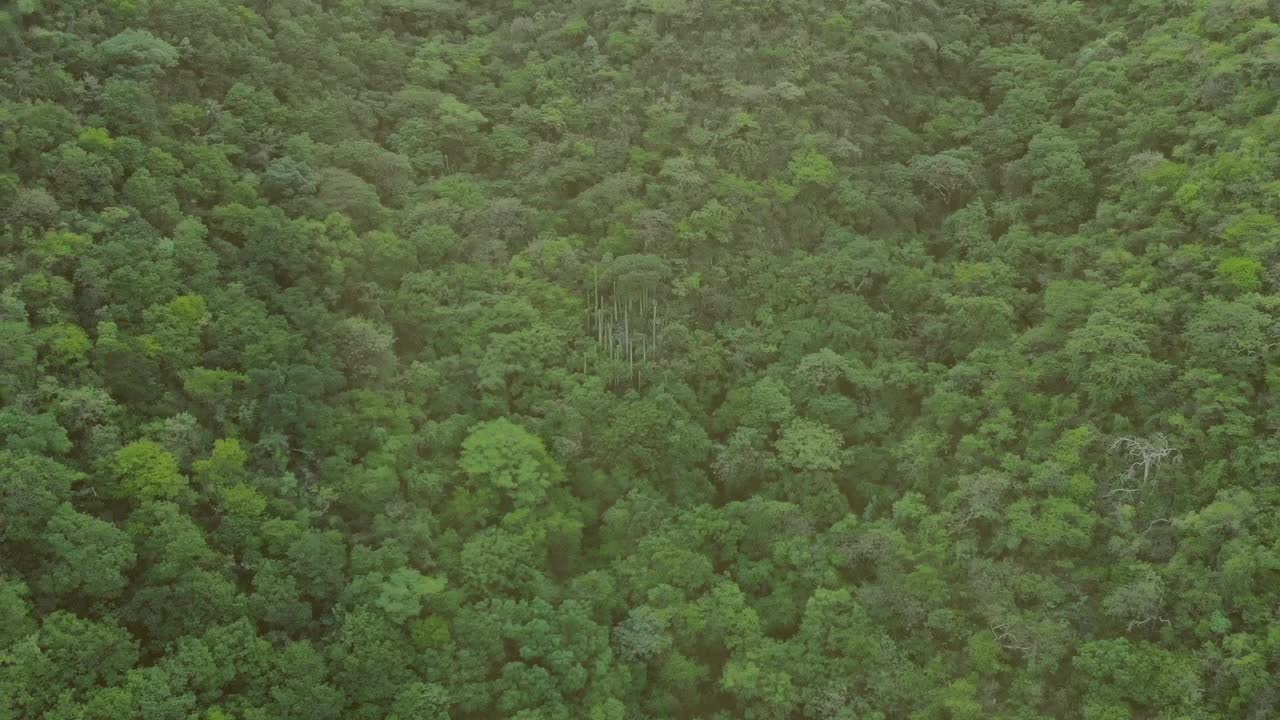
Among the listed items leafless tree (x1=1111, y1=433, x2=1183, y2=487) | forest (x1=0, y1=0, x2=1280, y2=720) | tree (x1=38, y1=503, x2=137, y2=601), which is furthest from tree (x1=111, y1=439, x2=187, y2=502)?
leafless tree (x1=1111, y1=433, x2=1183, y2=487)

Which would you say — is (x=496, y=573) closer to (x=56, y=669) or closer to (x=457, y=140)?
(x=56, y=669)

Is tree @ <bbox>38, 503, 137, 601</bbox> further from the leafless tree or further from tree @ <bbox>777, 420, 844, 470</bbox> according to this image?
the leafless tree

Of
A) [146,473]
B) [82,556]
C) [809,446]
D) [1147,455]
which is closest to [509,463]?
[809,446]

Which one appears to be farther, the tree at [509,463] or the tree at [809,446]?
the tree at [809,446]

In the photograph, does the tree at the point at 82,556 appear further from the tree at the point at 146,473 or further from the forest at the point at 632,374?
the tree at the point at 146,473

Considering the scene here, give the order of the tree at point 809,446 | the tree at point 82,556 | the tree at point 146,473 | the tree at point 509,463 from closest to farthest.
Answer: the tree at point 82,556, the tree at point 146,473, the tree at point 509,463, the tree at point 809,446

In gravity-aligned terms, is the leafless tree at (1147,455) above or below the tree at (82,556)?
above

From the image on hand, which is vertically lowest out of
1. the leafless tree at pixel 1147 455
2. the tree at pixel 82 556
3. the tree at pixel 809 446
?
the tree at pixel 82 556

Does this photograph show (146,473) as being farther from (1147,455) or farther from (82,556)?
(1147,455)

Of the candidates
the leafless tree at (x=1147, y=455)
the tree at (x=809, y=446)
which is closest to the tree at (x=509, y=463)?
the tree at (x=809, y=446)
